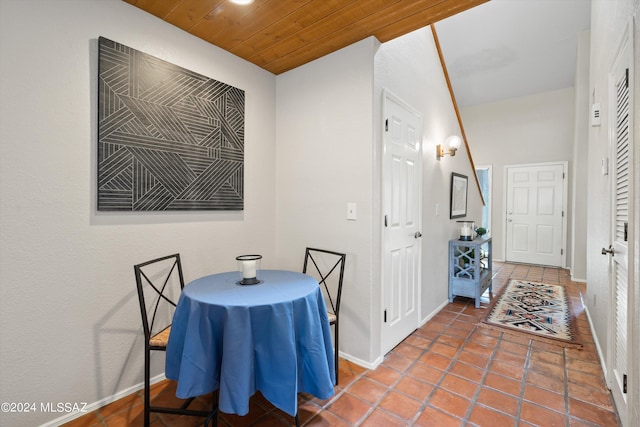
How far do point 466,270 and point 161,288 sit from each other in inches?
126

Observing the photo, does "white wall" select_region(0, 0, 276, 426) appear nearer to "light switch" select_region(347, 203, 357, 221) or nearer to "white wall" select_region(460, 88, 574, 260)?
"light switch" select_region(347, 203, 357, 221)

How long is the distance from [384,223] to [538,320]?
6.99 ft

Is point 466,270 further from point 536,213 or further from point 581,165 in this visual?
point 536,213

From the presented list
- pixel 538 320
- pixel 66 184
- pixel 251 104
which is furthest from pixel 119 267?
pixel 538 320

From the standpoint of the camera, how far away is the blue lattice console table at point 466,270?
11.0 ft

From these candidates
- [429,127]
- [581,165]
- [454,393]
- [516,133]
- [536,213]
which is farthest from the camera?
[516,133]

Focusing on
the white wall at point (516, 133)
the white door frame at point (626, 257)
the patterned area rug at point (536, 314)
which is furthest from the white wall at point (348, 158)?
the white wall at point (516, 133)

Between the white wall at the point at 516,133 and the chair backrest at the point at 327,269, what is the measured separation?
17.1 feet

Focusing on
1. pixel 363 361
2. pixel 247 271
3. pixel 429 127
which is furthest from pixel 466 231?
pixel 247 271

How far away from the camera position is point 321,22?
1.88 meters

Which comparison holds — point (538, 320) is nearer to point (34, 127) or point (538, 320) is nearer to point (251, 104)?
point (251, 104)

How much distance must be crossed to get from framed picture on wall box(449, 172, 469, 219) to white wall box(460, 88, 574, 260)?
2.70 m

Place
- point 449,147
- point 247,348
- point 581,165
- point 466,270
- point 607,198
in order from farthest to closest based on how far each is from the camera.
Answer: point 581,165, point 466,270, point 449,147, point 607,198, point 247,348

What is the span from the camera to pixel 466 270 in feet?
11.5
